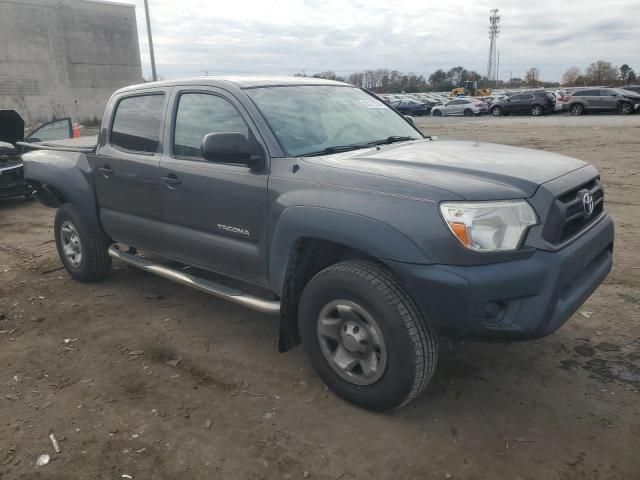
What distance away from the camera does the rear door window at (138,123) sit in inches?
164

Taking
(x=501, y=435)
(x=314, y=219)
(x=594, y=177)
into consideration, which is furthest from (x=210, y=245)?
(x=594, y=177)

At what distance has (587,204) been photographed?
3076 mm

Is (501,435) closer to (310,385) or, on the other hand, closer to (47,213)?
(310,385)

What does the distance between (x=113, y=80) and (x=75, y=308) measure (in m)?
32.5

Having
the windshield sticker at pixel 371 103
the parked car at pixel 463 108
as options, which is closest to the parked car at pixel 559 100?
the parked car at pixel 463 108

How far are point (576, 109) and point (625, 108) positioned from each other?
2498mm

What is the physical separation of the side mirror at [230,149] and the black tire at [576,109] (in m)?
32.3

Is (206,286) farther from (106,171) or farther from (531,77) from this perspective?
(531,77)

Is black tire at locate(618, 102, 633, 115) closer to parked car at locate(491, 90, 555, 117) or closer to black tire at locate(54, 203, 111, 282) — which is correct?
parked car at locate(491, 90, 555, 117)

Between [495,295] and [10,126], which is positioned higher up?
[10,126]

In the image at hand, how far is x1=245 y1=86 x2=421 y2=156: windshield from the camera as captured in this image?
349 centimetres

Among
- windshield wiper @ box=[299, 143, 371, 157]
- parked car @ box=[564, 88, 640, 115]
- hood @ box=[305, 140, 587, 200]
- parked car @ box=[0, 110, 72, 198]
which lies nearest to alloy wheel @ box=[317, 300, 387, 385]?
hood @ box=[305, 140, 587, 200]

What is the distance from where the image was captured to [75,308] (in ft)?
15.5

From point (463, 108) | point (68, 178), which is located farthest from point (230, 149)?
point (463, 108)
